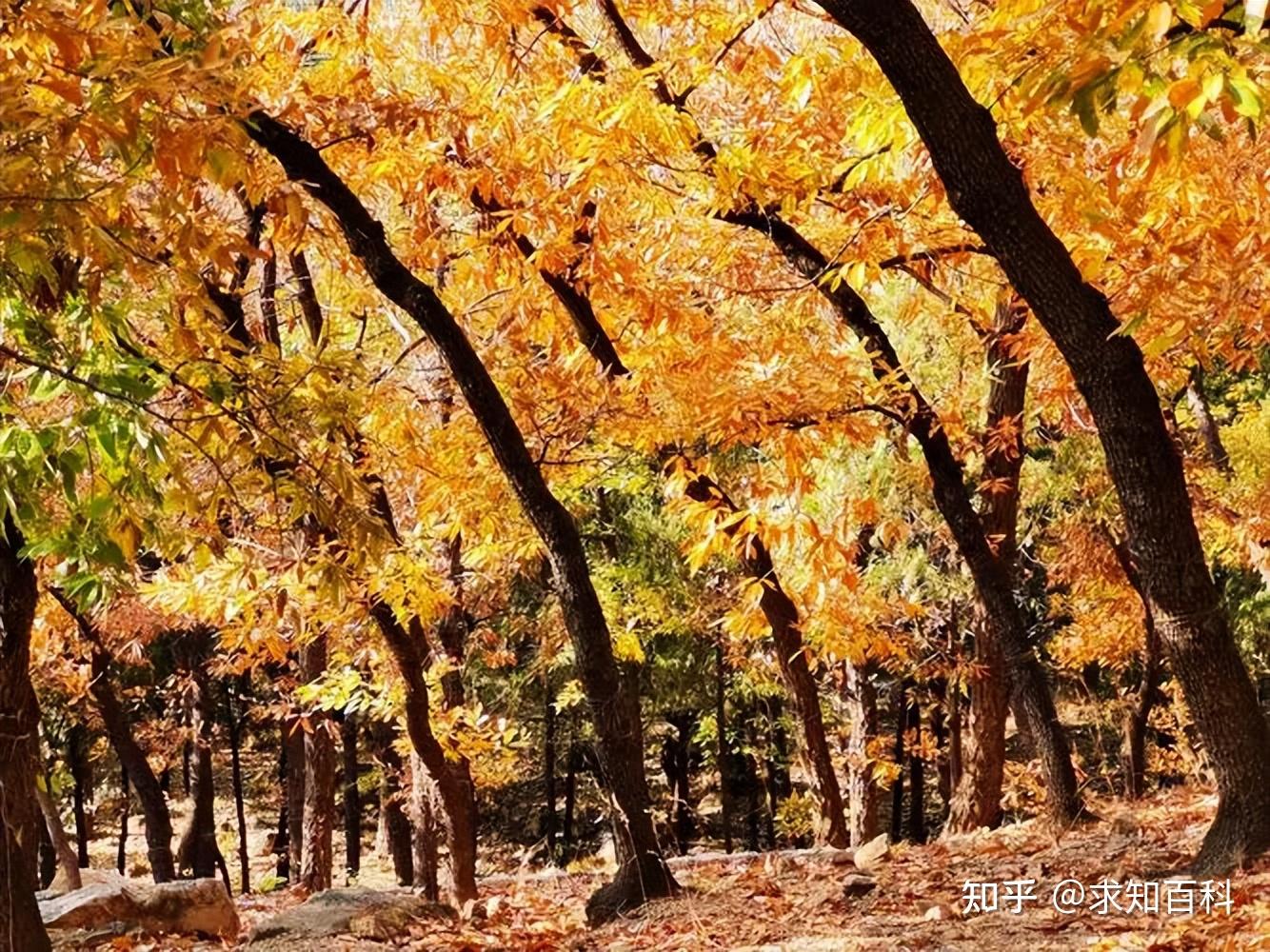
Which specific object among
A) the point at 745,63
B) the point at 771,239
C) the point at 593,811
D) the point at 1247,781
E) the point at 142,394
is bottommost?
the point at 593,811

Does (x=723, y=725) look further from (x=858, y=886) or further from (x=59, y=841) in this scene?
(x=858, y=886)

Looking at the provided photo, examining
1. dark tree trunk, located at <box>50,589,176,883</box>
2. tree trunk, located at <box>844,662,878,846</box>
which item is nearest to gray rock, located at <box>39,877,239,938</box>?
dark tree trunk, located at <box>50,589,176,883</box>

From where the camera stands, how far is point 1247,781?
4.59 metres

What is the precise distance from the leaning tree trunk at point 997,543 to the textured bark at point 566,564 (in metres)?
3.03

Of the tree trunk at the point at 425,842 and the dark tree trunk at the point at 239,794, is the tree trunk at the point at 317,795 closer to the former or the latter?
the tree trunk at the point at 425,842

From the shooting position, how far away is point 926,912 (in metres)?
5.33

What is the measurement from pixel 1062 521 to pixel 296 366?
490 inches

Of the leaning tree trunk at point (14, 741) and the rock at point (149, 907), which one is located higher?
the leaning tree trunk at point (14, 741)

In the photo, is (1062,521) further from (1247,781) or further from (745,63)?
(1247,781)

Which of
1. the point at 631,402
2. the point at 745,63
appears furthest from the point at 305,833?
the point at 745,63

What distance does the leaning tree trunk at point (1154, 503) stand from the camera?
447 centimetres

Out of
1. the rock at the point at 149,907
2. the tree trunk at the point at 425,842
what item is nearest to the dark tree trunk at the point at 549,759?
the tree trunk at the point at 425,842

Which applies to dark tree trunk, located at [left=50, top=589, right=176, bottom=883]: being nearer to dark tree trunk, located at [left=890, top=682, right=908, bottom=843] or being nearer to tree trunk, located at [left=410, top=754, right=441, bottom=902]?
tree trunk, located at [left=410, top=754, right=441, bottom=902]

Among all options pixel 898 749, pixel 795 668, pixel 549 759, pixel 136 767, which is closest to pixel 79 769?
pixel 549 759
